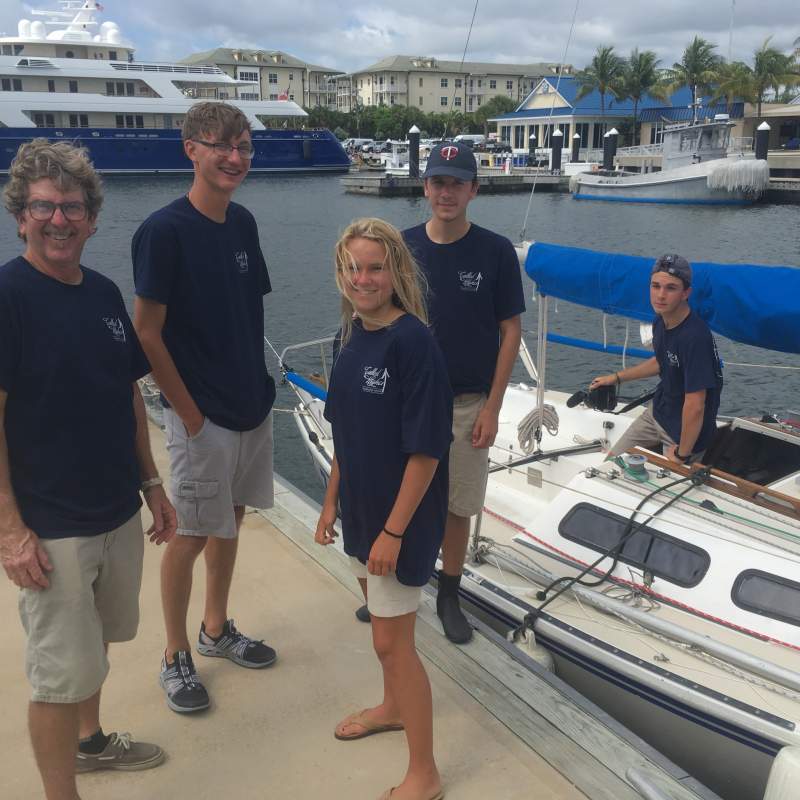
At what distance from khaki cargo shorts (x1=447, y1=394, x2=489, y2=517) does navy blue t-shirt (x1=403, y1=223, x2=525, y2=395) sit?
0.07 metres

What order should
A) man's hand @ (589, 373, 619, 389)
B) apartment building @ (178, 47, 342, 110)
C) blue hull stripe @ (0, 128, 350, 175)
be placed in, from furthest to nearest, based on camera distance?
apartment building @ (178, 47, 342, 110) < blue hull stripe @ (0, 128, 350, 175) < man's hand @ (589, 373, 619, 389)

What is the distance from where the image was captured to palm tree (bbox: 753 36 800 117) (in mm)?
61438

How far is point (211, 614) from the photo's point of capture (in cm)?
362

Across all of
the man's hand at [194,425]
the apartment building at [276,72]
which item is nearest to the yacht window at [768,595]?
the man's hand at [194,425]

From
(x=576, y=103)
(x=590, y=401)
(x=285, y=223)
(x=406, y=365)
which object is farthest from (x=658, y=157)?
(x=406, y=365)

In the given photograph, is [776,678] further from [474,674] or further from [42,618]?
[42,618]

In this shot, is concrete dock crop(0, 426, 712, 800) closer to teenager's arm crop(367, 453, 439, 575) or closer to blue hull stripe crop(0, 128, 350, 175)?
teenager's arm crop(367, 453, 439, 575)

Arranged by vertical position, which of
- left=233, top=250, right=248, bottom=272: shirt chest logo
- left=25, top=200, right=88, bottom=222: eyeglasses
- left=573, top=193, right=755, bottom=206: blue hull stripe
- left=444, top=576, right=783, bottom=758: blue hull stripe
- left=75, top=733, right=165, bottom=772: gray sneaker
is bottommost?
left=444, top=576, right=783, bottom=758: blue hull stripe

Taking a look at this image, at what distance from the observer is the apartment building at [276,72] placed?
366 feet

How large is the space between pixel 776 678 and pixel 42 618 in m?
3.11

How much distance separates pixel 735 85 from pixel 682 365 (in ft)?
221

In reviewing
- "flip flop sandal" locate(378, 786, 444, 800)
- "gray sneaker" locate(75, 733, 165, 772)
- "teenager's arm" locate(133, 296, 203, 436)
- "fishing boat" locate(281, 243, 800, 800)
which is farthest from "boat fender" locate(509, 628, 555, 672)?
"teenager's arm" locate(133, 296, 203, 436)

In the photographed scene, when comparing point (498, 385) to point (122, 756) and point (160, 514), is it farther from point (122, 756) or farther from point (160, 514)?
point (122, 756)

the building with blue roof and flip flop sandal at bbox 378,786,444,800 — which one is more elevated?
the building with blue roof
